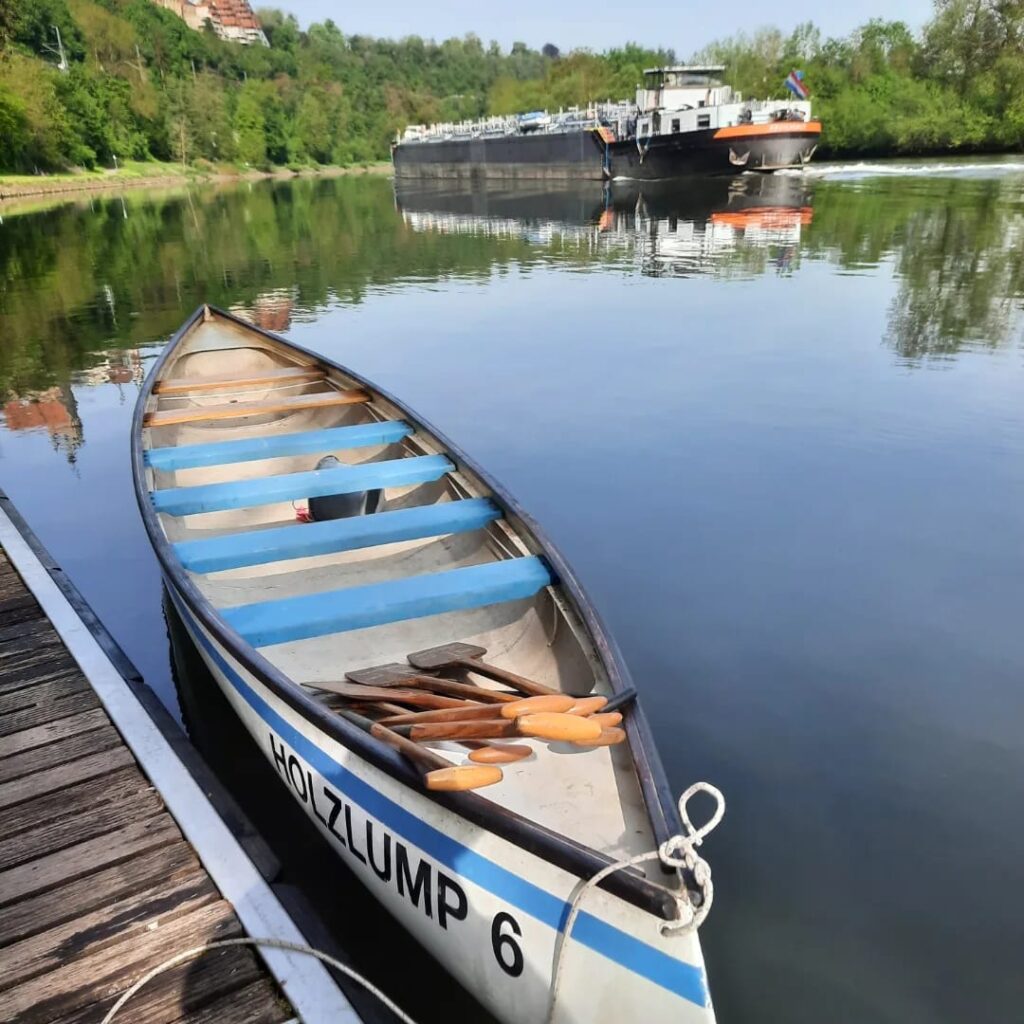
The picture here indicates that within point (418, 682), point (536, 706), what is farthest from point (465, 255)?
point (536, 706)

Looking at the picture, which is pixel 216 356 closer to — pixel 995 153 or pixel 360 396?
pixel 360 396

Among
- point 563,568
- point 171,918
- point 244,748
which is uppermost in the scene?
point 563,568

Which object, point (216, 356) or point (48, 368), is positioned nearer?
point (216, 356)

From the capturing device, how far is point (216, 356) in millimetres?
10055

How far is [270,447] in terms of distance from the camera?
6836 mm

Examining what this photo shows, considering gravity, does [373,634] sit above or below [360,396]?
below

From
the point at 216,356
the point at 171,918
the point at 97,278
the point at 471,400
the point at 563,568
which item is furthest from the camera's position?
the point at 97,278

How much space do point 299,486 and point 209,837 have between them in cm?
301

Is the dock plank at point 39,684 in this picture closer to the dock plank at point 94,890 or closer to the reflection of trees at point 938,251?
the dock plank at point 94,890

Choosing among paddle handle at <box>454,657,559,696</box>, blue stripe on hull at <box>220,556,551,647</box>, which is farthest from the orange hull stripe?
paddle handle at <box>454,657,559,696</box>

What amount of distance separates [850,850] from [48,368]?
15.2m

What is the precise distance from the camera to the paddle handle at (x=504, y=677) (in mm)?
3863

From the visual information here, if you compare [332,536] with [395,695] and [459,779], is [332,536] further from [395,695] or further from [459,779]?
[459,779]

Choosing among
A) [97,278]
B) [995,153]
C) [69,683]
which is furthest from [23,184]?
[995,153]
